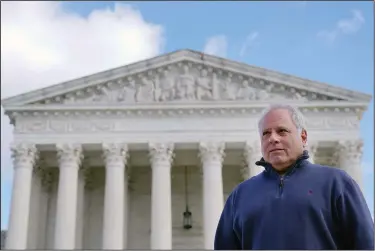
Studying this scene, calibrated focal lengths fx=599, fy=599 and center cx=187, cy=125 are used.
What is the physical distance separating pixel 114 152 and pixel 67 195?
3.79 meters

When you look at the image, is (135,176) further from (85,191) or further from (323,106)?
(323,106)

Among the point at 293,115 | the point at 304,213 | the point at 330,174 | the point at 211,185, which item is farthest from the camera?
the point at 211,185

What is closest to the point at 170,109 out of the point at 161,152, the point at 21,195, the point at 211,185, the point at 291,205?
the point at 161,152

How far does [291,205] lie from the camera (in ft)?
15.1

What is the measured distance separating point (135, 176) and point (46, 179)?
6.10 meters

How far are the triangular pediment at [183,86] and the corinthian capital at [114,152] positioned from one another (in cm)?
284

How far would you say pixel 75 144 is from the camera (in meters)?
36.9

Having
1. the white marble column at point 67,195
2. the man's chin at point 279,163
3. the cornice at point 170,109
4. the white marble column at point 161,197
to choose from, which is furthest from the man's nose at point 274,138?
the cornice at point 170,109

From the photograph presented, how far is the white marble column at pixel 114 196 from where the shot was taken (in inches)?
1366

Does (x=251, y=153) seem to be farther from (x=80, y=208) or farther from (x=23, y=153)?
(x=23, y=153)

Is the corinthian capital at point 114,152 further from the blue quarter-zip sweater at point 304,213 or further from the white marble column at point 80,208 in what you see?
the blue quarter-zip sweater at point 304,213

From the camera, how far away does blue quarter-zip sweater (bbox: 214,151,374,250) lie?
4488 mm

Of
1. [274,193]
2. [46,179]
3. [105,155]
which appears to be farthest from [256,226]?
[46,179]

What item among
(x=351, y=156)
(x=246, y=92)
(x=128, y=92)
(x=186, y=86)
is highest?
(x=186, y=86)
